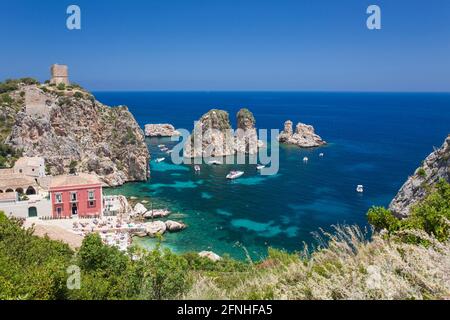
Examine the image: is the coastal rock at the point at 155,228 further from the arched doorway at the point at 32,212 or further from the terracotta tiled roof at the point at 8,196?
the terracotta tiled roof at the point at 8,196

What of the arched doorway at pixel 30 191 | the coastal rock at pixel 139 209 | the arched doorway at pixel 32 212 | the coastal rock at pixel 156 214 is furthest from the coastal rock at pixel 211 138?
the arched doorway at pixel 32 212

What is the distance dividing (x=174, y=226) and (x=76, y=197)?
30.8 ft

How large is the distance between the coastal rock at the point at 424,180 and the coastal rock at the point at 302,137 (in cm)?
5343

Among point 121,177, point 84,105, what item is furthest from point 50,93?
point 121,177

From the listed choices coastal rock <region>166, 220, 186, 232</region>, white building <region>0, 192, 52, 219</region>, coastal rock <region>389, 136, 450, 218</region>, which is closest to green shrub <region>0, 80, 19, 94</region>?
white building <region>0, 192, 52, 219</region>

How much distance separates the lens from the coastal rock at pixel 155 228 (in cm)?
3216

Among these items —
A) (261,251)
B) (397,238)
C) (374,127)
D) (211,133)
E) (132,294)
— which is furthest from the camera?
(374,127)

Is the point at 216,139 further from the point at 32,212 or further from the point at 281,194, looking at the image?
the point at 32,212

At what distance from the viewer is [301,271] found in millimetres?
7785

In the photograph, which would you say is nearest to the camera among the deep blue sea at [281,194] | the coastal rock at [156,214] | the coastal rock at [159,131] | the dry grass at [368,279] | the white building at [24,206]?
the dry grass at [368,279]

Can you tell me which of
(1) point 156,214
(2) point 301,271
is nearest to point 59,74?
(1) point 156,214

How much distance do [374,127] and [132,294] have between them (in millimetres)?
102934

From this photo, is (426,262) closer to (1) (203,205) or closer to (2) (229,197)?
(1) (203,205)

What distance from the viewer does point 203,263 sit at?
22.1 meters
